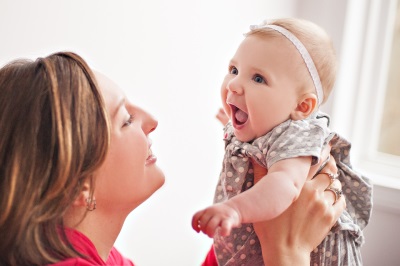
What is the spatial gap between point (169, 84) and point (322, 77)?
1.87 ft

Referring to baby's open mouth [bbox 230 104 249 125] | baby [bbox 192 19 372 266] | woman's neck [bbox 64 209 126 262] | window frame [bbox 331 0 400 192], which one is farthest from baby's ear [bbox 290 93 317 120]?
window frame [bbox 331 0 400 192]

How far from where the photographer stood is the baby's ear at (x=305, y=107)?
1484mm

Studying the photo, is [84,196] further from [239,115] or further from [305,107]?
[305,107]

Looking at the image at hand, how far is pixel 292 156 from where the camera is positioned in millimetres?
1387

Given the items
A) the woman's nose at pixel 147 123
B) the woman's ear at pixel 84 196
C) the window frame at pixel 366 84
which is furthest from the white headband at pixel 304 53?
the window frame at pixel 366 84

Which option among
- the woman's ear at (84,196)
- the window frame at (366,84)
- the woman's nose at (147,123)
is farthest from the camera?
the window frame at (366,84)

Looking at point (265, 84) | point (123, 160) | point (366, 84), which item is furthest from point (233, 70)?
point (366, 84)

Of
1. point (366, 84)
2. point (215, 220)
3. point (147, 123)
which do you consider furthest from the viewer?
point (366, 84)

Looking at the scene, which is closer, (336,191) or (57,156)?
(57,156)

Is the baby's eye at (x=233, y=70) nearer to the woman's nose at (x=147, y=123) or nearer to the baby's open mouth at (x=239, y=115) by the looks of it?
the baby's open mouth at (x=239, y=115)

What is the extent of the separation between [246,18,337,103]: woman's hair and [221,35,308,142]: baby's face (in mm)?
33

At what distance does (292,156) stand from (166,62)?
2.15 ft

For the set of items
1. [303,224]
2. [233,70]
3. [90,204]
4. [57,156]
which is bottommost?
[303,224]

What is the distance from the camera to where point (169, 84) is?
1.93 m
